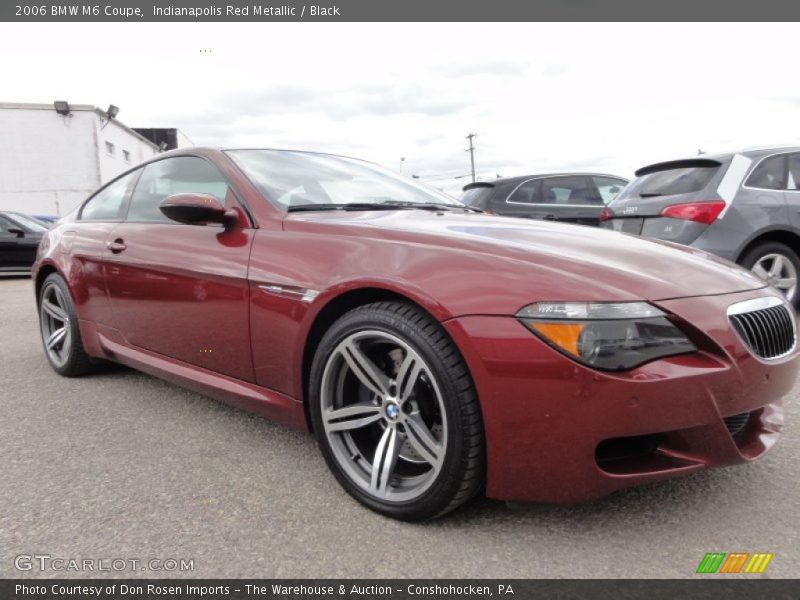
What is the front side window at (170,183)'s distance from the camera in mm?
2746

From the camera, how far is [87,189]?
23.9 meters

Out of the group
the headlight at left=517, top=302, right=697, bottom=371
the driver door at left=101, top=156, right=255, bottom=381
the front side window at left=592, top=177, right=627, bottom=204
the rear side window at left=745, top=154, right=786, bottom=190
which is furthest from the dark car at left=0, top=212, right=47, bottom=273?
the headlight at left=517, top=302, right=697, bottom=371

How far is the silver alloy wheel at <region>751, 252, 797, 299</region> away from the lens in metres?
4.68

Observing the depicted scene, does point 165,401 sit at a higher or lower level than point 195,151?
lower

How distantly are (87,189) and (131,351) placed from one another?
2412cm

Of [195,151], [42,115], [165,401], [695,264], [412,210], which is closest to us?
[695,264]

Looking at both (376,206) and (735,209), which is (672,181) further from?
(376,206)

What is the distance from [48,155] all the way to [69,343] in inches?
937

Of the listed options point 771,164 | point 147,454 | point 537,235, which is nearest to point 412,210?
point 537,235

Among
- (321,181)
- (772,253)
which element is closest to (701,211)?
(772,253)

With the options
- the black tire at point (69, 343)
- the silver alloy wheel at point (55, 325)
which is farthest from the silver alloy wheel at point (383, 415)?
the silver alloy wheel at point (55, 325)

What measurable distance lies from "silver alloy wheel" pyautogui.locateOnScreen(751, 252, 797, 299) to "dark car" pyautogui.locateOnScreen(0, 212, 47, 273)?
11560 millimetres
